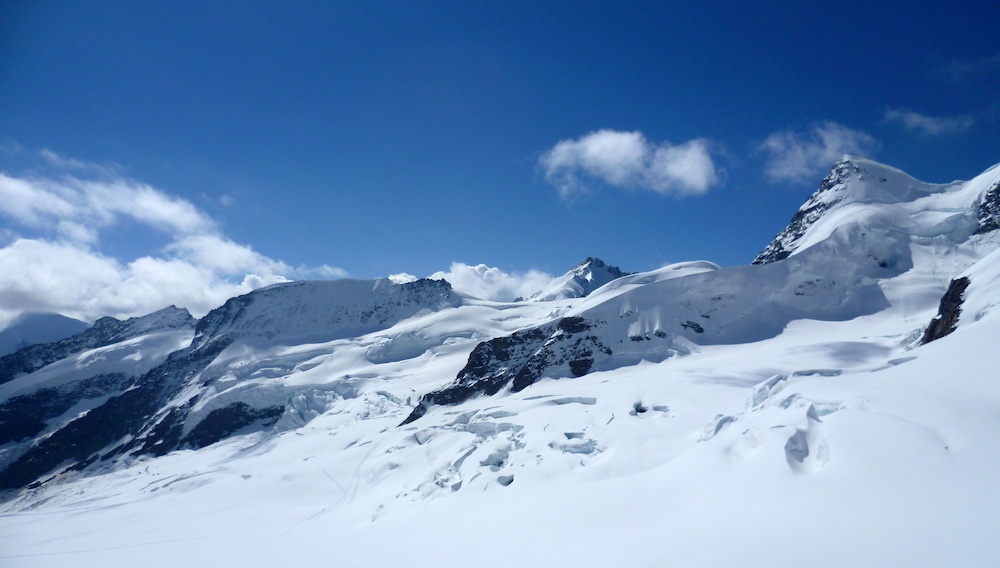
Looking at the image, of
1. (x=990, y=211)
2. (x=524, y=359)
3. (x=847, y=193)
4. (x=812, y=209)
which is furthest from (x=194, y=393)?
(x=990, y=211)

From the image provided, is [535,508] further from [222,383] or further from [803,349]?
[222,383]

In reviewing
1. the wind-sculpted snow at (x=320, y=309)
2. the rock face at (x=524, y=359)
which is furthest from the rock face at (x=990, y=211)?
the wind-sculpted snow at (x=320, y=309)

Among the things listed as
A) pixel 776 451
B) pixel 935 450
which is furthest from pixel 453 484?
pixel 935 450

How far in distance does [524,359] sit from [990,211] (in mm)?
66410

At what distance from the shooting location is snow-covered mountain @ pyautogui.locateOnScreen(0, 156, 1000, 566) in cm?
1410

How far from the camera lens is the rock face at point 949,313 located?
31.8 m

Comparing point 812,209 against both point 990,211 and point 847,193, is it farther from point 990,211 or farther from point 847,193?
point 990,211

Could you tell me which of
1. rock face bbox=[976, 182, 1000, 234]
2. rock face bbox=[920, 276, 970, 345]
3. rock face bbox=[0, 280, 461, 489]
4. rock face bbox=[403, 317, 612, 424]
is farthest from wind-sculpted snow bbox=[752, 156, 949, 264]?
rock face bbox=[0, 280, 461, 489]

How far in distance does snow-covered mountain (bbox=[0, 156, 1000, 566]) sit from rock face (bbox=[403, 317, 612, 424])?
1.32 ft

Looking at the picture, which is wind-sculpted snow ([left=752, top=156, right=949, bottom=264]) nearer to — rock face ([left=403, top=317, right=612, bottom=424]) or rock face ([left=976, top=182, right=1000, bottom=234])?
rock face ([left=976, top=182, right=1000, bottom=234])

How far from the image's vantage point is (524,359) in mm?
70188

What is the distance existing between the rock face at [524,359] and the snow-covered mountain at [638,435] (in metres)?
0.40

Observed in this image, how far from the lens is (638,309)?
224 ft

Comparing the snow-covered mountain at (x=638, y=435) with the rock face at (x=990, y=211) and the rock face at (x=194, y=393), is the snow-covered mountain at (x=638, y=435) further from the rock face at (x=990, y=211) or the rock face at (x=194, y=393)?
the rock face at (x=194, y=393)
